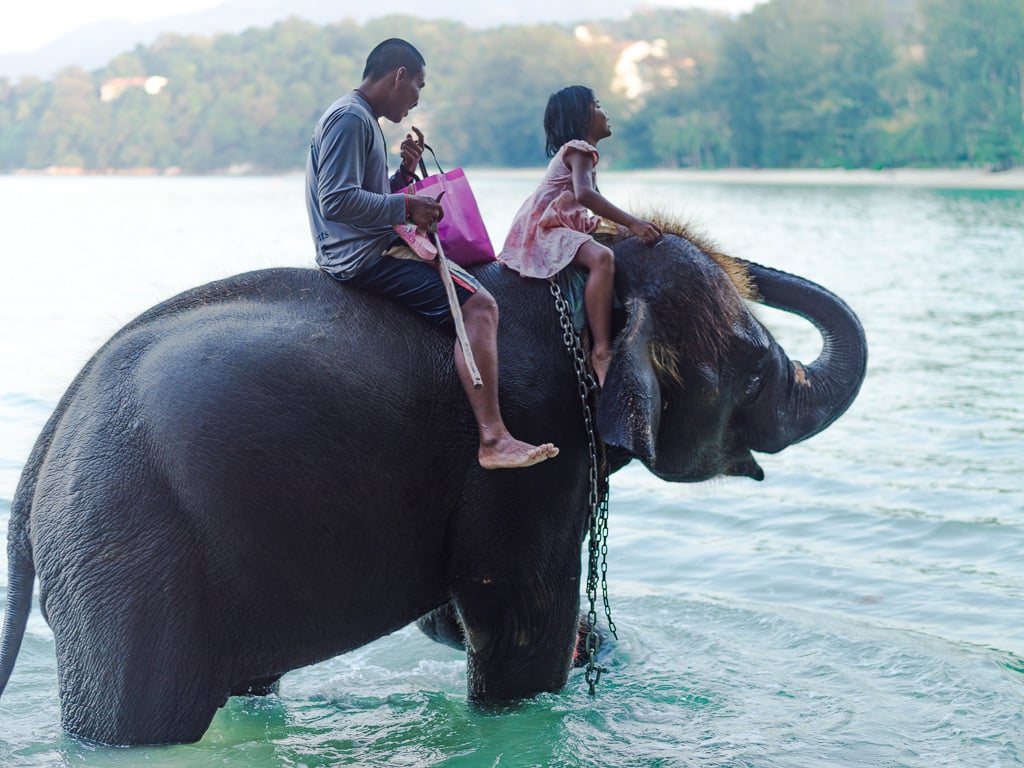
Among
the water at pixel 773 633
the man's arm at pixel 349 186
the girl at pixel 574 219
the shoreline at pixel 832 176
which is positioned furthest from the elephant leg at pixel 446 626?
the shoreline at pixel 832 176

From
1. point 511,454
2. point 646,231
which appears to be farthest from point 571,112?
point 511,454

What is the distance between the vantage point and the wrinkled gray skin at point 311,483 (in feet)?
12.4

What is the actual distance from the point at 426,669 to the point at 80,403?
7.79ft

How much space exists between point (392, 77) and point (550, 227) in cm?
76

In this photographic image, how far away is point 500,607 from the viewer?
14.4 ft

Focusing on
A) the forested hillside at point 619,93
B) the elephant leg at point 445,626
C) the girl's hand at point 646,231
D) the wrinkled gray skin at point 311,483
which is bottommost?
the elephant leg at point 445,626

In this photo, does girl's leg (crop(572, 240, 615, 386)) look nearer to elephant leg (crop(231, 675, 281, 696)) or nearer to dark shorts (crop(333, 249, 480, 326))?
dark shorts (crop(333, 249, 480, 326))

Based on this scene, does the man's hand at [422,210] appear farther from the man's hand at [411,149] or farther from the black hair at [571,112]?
the black hair at [571,112]

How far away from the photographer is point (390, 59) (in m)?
4.27

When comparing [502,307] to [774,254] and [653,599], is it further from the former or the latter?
[774,254]

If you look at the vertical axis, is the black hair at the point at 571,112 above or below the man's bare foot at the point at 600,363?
above

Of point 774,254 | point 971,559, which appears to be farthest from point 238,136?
point 971,559

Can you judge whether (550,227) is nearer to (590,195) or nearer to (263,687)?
(590,195)

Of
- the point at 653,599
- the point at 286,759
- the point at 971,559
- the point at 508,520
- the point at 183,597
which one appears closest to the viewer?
the point at 183,597
